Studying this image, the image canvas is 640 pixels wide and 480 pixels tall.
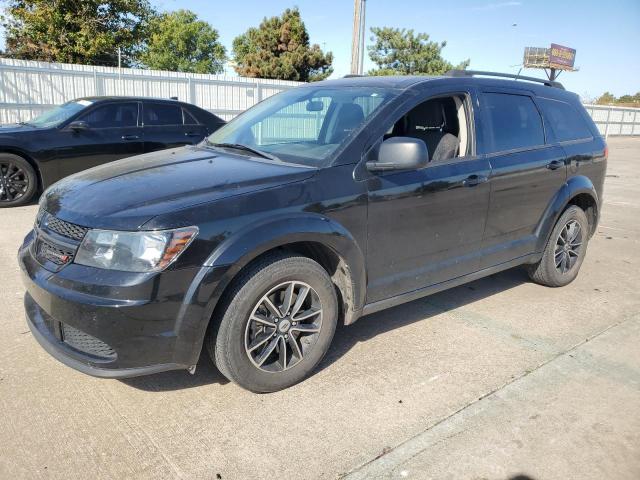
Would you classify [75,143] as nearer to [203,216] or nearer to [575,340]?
[203,216]

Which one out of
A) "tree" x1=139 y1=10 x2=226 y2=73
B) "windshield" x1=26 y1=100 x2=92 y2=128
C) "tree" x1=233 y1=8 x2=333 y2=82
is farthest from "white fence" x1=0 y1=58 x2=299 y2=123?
"tree" x1=139 y1=10 x2=226 y2=73

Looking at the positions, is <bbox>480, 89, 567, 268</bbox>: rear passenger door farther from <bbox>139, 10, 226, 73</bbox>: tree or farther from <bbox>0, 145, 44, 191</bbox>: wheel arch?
<bbox>139, 10, 226, 73</bbox>: tree

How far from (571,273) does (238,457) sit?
3.81 metres

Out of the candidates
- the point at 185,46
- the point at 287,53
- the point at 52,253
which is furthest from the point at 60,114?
the point at 185,46

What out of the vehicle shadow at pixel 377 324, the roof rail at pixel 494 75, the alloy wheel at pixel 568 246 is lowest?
the vehicle shadow at pixel 377 324

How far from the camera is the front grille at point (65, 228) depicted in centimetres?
259

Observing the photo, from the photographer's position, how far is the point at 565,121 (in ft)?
15.6

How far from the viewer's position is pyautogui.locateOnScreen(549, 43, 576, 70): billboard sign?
164 feet

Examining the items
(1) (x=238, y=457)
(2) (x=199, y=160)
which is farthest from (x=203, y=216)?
(1) (x=238, y=457)

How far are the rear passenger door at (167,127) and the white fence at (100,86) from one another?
7668mm

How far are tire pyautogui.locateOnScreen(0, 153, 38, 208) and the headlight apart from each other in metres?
6.04

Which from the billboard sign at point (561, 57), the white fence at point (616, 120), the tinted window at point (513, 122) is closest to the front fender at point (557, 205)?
the tinted window at point (513, 122)

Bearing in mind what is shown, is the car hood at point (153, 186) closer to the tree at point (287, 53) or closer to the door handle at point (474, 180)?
the door handle at point (474, 180)

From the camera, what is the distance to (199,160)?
132 inches
